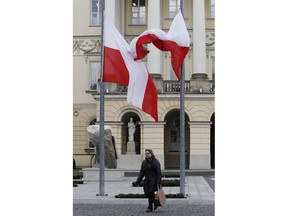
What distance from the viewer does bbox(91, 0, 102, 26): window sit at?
142ft

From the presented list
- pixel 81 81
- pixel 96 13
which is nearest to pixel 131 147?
pixel 81 81

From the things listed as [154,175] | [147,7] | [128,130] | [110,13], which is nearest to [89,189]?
[154,175]

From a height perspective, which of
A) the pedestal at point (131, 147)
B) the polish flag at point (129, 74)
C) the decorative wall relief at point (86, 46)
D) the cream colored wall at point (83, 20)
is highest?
the cream colored wall at point (83, 20)

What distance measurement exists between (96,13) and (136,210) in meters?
31.4

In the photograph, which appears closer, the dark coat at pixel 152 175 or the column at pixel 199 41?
the dark coat at pixel 152 175

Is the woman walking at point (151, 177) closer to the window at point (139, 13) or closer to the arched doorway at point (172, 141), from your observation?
the arched doorway at point (172, 141)

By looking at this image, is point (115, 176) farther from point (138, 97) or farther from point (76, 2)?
point (76, 2)

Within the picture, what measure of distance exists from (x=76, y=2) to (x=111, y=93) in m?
9.52

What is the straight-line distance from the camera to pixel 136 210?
14.2m

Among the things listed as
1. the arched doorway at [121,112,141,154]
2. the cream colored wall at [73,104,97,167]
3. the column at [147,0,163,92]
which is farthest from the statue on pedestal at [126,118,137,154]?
the cream colored wall at [73,104,97,167]

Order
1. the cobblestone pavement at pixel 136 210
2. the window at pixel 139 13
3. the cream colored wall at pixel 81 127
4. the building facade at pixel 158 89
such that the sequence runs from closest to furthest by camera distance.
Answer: the cobblestone pavement at pixel 136 210
the building facade at pixel 158 89
the cream colored wall at pixel 81 127
the window at pixel 139 13

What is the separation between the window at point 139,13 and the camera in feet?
142

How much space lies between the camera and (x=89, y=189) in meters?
20.5

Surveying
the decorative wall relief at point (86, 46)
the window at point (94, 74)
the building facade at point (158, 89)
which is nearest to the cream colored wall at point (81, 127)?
the building facade at point (158, 89)
